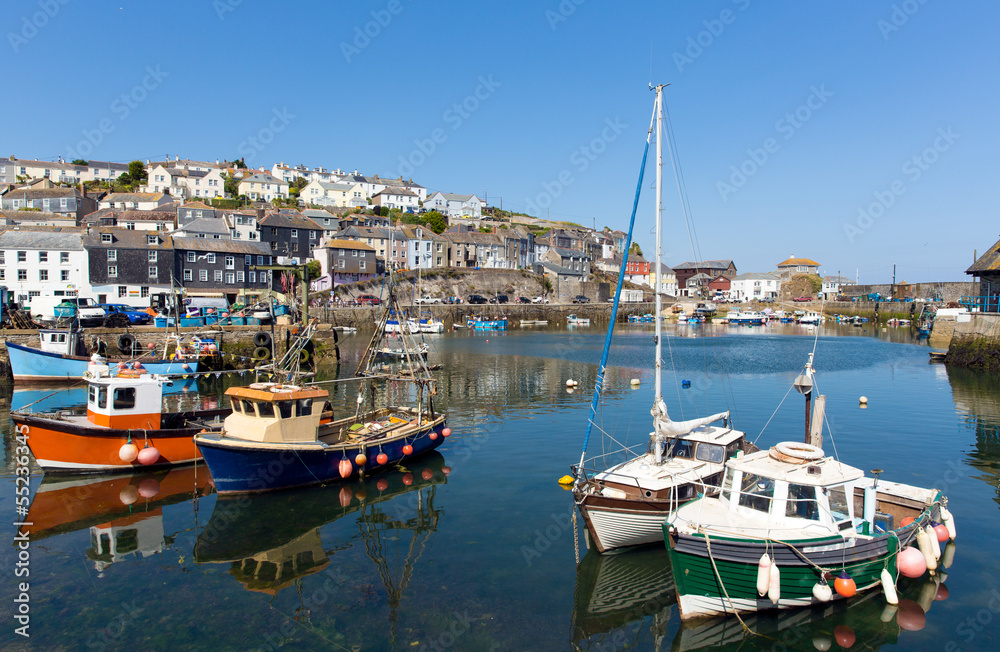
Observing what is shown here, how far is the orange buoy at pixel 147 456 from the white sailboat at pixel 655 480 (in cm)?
1415

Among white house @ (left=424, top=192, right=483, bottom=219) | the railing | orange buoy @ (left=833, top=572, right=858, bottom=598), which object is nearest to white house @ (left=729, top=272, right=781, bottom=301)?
white house @ (left=424, top=192, right=483, bottom=219)

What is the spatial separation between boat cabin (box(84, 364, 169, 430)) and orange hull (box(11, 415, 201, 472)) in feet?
1.91

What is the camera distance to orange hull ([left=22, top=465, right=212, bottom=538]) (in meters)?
16.4

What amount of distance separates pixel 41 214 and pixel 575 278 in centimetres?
8858

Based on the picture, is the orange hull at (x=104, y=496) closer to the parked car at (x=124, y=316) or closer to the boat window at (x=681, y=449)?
the boat window at (x=681, y=449)

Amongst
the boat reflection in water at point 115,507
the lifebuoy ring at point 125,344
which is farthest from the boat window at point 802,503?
the lifebuoy ring at point 125,344

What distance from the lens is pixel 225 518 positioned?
16547mm

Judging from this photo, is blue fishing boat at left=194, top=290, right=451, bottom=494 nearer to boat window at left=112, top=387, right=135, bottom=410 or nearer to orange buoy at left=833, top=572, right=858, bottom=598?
boat window at left=112, top=387, right=135, bottom=410

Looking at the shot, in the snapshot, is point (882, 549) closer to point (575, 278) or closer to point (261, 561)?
point (261, 561)

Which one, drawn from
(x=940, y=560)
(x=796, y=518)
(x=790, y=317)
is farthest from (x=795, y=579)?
(x=790, y=317)

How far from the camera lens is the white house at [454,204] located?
14650cm

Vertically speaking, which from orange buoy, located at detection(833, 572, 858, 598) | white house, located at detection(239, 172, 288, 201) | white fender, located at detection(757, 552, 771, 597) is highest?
white house, located at detection(239, 172, 288, 201)

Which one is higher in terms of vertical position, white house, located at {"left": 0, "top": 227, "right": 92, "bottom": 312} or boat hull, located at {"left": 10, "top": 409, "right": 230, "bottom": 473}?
white house, located at {"left": 0, "top": 227, "right": 92, "bottom": 312}

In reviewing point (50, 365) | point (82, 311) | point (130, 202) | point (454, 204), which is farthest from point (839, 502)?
point (454, 204)
